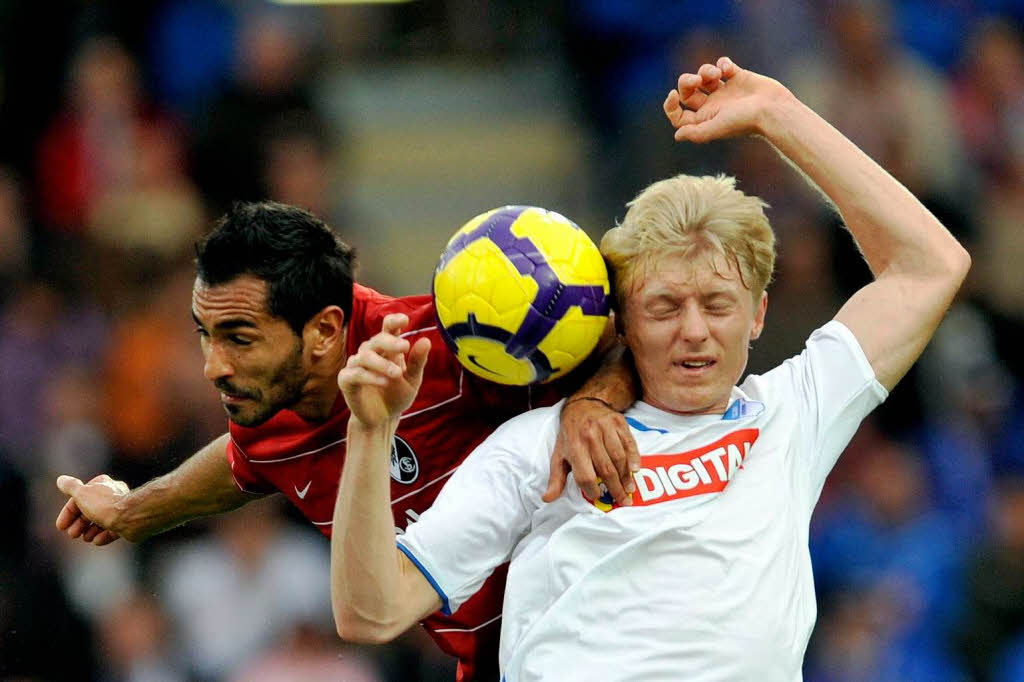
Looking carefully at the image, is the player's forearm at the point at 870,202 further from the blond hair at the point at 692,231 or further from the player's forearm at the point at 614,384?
the player's forearm at the point at 614,384

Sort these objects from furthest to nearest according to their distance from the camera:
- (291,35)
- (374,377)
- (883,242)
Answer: (291,35) → (883,242) → (374,377)

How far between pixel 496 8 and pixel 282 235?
6905 millimetres

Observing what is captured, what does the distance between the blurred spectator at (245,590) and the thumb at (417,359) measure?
4721 millimetres

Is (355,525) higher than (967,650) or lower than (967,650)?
higher

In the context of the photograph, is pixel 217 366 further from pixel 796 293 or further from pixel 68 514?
pixel 796 293

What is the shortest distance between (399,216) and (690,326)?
6.81 metres

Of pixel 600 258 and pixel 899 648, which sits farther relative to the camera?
pixel 899 648

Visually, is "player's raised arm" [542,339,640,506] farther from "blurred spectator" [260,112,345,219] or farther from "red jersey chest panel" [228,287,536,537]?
"blurred spectator" [260,112,345,219]

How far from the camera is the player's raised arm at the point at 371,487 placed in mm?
3039

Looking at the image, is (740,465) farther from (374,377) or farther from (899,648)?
(899,648)

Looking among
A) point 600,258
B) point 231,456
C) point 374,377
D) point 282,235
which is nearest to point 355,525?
point 374,377

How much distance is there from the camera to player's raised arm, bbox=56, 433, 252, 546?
457 centimetres

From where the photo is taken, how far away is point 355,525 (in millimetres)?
3084

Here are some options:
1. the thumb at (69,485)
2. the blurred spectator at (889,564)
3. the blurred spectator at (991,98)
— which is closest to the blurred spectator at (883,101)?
the blurred spectator at (991,98)
